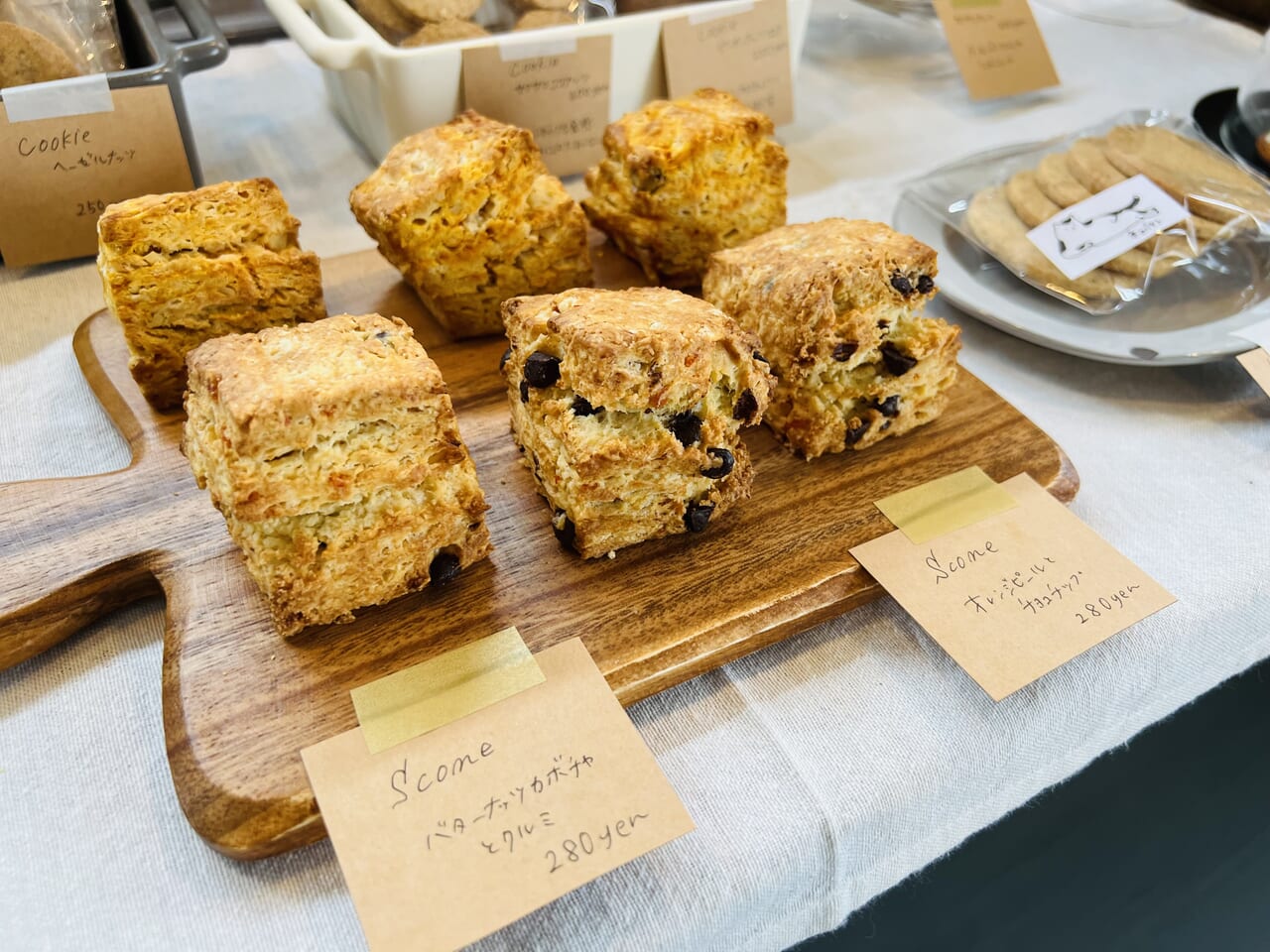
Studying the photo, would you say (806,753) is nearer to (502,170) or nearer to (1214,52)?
(502,170)

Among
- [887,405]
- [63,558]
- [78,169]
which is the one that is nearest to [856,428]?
[887,405]

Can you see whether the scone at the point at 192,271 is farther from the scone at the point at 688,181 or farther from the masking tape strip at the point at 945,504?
the masking tape strip at the point at 945,504

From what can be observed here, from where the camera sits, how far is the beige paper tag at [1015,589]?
126 cm

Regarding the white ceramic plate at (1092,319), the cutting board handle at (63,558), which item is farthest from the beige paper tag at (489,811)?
the white ceramic plate at (1092,319)

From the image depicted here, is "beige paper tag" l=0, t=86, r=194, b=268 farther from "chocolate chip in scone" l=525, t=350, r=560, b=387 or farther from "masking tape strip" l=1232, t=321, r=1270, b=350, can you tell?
"masking tape strip" l=1232, t=321, r=1270, b=350

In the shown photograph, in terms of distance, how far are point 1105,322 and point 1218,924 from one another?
1.13 metres

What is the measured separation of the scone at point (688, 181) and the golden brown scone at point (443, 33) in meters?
0.44

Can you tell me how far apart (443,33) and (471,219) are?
2.01 feet

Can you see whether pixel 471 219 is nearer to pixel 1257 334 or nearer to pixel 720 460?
pixel 720 460

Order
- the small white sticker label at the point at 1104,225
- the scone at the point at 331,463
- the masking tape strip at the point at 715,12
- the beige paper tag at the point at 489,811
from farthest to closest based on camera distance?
the masking tape strip at the point at 715,12 → the small white sticker label at the point at 1104,225 → the scone at the point at 331,463 → the beige paper tag at the point at 489,811

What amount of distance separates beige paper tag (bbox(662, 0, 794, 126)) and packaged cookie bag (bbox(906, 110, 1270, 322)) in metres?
0.51

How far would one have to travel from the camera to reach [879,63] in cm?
298

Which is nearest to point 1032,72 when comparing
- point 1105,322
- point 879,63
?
point 879,63

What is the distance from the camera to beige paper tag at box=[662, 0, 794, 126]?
2104 millimetres
